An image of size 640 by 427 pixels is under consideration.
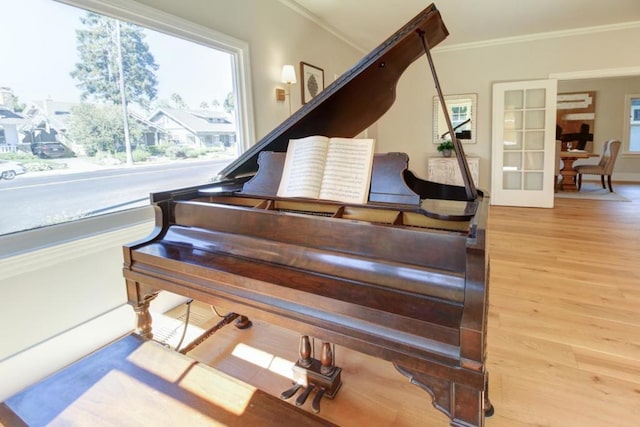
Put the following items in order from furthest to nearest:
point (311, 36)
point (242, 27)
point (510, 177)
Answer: point (510, 177) < point (311, 36) < point (242, 27)

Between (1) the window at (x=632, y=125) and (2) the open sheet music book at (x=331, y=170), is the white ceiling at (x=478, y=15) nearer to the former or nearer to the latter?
(2) the open sheet music book at (x=331, y=170)

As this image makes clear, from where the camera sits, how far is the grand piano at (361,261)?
2.99 feet

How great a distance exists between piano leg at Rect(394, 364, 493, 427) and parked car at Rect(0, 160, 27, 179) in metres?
2.10

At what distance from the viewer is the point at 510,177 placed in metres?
5.84

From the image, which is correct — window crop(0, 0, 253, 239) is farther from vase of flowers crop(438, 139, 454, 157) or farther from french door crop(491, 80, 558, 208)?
french door crop(491, 80, 558, 208)

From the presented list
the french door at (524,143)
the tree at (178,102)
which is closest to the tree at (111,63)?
the tree at (178,102)

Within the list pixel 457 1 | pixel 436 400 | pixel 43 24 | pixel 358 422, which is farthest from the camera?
pixel 457 1

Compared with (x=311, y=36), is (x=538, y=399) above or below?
below

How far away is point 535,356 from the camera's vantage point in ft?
6.43

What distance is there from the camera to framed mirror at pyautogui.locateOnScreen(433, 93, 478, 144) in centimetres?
591

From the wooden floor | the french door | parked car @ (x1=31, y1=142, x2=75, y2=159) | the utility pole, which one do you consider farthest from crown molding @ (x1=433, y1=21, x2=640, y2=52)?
parked car @ (x1=31, y1=142, x2=75, y2=159)

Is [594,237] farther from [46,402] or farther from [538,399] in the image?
[46,402]

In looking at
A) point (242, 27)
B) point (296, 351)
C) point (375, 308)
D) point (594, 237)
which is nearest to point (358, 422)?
point (296, 351)

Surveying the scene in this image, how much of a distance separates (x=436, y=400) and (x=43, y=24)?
256 cm
